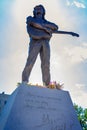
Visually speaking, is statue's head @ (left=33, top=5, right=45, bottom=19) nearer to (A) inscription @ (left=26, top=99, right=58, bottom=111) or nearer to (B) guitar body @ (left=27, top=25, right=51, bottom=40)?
(B) guitar body @ (left=27, top=25, right=51, bottom=40)

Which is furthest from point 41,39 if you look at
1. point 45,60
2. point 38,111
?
point 38,111

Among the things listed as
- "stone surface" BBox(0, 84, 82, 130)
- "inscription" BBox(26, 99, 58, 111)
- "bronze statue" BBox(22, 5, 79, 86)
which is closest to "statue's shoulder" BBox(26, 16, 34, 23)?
"bronze statue" BBox(22, 5, 79, 86)

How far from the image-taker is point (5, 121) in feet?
25.0

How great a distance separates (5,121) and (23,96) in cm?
98

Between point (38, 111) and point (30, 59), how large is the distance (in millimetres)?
2029

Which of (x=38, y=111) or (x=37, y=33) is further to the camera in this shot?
(x=37, y=33)

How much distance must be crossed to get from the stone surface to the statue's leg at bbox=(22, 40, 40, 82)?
78 centimetres

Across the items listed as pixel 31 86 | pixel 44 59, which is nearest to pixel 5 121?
pixel 31 86

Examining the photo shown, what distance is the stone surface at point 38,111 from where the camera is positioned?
7.73m

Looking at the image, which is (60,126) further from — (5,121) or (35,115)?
(5,121)

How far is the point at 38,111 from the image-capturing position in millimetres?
8227

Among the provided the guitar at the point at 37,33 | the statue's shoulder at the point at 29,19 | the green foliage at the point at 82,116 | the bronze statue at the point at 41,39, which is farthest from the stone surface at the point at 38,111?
the green foliage at the point at 82,116

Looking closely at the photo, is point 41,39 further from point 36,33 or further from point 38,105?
point 38,105

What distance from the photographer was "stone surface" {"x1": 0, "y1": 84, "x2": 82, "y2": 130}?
305 inches
